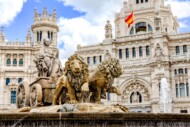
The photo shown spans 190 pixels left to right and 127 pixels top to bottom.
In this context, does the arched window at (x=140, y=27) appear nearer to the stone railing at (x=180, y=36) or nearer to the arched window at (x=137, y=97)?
the stone railing at (x=180, y=36)

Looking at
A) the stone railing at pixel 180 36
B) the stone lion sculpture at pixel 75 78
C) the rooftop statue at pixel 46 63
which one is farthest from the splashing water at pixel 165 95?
the stone lion sculpture at pixel 75 78

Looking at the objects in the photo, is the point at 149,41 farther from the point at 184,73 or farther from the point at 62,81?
the point at 62,81

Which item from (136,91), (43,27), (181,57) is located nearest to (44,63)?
(136,91)

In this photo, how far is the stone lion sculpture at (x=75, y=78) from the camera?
12.7 meters

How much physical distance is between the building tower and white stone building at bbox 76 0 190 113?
30.0ft

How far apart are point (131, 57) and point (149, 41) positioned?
4194mm

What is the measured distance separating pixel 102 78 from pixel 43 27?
57.7m

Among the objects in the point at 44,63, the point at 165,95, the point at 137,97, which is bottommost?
the point at 137,97

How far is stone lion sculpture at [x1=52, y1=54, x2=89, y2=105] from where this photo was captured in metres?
12.7

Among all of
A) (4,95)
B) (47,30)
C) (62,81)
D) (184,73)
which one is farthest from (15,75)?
(62,81)

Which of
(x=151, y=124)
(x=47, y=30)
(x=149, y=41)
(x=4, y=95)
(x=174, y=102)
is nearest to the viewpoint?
(x=151, y=124)

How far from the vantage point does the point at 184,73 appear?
183ft

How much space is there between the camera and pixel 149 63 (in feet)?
187

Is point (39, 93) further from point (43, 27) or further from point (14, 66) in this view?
point (43, 27)
